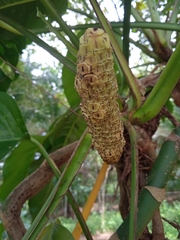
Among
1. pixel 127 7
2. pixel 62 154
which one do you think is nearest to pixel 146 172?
pixel 62 154

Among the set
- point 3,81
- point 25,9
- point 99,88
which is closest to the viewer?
point 99,88

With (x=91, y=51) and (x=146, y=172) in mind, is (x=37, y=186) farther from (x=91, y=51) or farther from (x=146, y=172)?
(x=91, y=51)

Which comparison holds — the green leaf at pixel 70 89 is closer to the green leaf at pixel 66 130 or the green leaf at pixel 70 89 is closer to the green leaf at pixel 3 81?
the green leaf at pixel 66 130

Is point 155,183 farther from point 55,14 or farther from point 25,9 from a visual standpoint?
point 25,9

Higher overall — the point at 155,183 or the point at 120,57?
the point at 120,57

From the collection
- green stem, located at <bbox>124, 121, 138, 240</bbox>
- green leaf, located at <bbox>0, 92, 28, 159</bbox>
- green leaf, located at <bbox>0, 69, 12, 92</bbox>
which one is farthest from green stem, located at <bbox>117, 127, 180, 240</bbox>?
green leaf, located at <bbox>0, 69, 12, 92</bbox>

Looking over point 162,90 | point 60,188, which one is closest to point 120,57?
point 162,90
